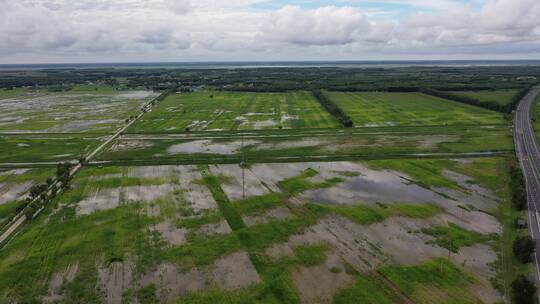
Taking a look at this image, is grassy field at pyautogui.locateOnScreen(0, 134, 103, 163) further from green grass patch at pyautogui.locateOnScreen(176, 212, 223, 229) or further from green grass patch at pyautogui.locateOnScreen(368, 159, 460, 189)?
green grass patch at pyautogui.locateOnScreen(368, 159, 460, 189)

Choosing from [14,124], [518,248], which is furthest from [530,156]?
[14,124]

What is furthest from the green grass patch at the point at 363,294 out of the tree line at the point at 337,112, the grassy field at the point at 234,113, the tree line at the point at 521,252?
the grassy field at the point at 234,113

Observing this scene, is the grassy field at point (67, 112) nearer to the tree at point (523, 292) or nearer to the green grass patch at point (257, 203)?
the green grass patch at point (257, 203)

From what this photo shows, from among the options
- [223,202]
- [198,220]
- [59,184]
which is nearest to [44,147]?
[59,184]

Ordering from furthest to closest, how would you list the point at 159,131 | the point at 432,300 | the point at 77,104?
1. the point at 77,104
2. the point at 159,131
3. the point at 432,300

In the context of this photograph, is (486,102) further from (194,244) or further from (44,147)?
(44,147)

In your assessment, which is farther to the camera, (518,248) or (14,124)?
(14,124)

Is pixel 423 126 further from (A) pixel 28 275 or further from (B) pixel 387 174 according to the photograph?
(A) pixel 28 275

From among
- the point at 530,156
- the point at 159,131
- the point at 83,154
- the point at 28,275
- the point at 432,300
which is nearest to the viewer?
the point at 432,300
